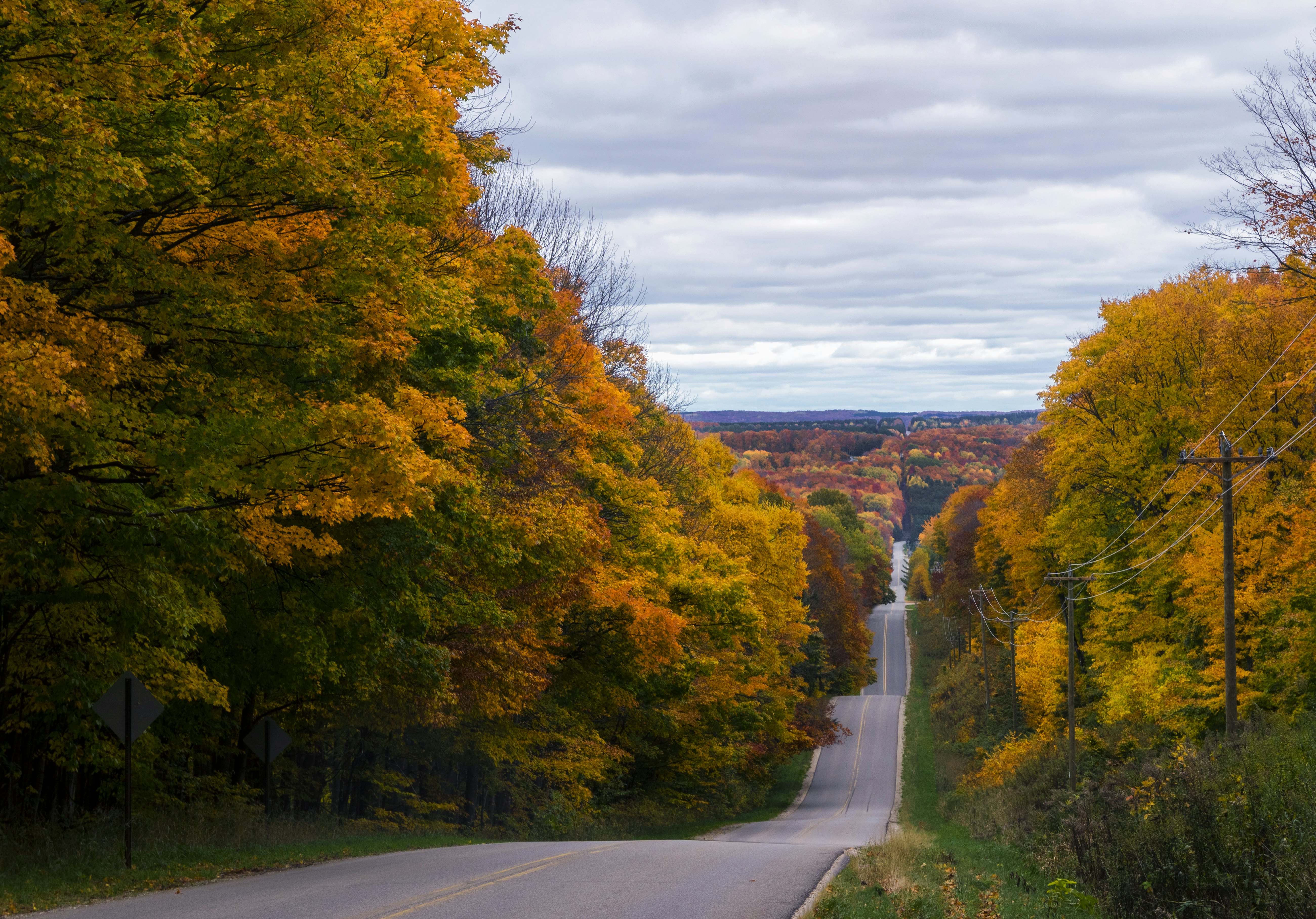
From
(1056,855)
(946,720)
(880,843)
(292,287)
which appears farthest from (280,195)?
(946,720)

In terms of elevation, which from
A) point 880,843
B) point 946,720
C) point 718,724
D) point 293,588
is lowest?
point 946,720

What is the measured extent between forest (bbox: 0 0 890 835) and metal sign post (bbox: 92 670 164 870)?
582 millimetres

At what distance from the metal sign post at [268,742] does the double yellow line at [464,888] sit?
206 inches

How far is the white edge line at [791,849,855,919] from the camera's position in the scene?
11.4m

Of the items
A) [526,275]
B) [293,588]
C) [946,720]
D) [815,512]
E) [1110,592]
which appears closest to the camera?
[293,588]

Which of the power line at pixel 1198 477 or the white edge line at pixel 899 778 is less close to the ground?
the power line at pixel 1198 477

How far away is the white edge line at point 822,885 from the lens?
11359 millimetres

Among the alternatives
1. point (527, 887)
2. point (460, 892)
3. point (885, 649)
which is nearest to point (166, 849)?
point (460, 892)

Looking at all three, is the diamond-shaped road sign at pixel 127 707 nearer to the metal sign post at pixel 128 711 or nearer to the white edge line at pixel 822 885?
the metal sign post at pixel 128 711

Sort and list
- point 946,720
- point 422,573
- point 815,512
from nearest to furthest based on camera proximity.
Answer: point 422,573, point 946,720, point 815,512

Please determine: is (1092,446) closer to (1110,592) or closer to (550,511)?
(1110,592)

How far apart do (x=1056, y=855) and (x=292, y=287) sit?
14427 millimetres

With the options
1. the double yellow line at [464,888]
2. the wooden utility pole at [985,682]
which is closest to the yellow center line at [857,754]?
the wooden utility pole at [985,682]

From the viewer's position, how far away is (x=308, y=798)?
25.0 m
